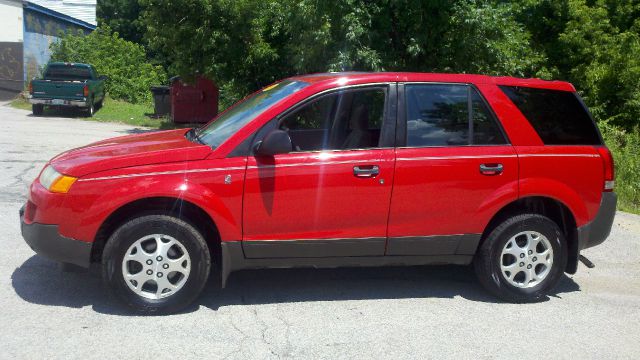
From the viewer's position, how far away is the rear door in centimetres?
507

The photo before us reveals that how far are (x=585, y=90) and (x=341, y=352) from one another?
1484 cm

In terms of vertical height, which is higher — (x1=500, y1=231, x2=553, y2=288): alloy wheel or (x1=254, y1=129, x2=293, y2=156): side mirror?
(x1=254, y1=129, x2=293, y2=156): side mirror

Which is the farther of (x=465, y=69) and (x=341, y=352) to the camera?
(x=465, y=69)

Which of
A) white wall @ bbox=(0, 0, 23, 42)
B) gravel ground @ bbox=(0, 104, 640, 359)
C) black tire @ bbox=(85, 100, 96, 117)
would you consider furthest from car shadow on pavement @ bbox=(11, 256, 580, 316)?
white wall @ bbox=(0, 0, 23, 42)

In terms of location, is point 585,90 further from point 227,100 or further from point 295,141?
point 295,141

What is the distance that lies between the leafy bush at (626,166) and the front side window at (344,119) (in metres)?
6.17

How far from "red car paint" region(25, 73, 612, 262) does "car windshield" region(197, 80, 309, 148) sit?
131 millimetres

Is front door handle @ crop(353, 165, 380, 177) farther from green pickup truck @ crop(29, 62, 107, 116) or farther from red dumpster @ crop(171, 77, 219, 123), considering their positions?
green pickup truck @ crop(29, 62, 107, 116)

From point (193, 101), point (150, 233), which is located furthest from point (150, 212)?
point (193, 101)

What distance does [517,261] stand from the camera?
5.36 meters

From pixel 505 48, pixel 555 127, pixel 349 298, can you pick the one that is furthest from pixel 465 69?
pixel 349 298

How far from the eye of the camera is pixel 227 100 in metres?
21.9

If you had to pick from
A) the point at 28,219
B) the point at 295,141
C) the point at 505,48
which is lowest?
the point at 28,219

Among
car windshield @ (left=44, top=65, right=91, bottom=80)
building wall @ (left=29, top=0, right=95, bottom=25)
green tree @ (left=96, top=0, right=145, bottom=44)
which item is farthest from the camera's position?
green tree @ (left=96, top=0, right=145, bottom=44)
